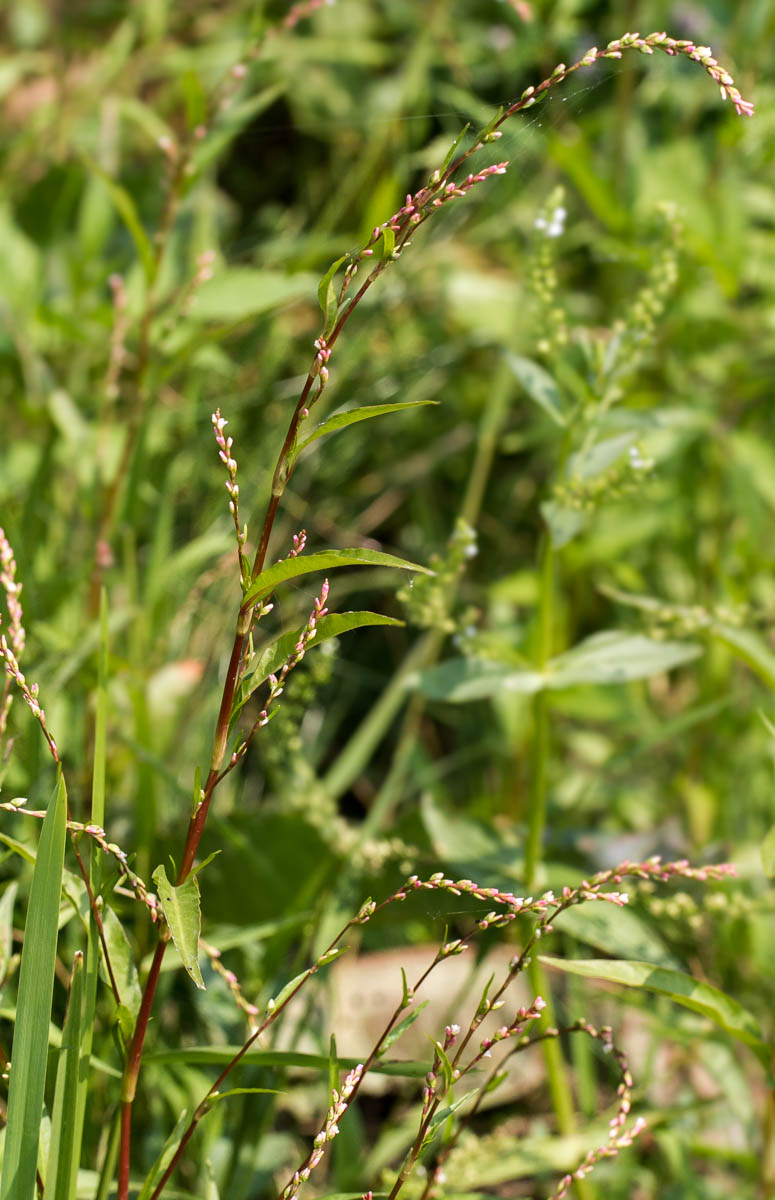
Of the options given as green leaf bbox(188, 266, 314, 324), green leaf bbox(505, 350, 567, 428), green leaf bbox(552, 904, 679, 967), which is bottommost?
green leaf bbox(552, 904, 679, 967)

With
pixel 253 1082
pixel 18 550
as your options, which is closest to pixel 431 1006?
pixel 253 1082

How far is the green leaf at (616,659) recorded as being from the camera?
4.97 ft

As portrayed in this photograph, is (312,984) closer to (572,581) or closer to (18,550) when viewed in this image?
(18,550)

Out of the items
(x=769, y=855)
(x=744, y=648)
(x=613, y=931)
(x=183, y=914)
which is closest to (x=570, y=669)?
(x=744, y=648)

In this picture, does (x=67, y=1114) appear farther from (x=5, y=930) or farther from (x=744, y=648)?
(x=744, y=648)

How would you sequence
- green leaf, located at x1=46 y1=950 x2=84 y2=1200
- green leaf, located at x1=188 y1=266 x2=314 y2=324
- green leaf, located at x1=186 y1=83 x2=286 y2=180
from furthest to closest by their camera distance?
green leaf, located at x1=188 y1=266 x2=314 y2=324 < green leaf, located at x1=186 y1=83 x2=286 y2=180 < green leaf, located at x1=46 y1=950 x2=84 y2=1200

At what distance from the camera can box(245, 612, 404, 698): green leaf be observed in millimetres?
915

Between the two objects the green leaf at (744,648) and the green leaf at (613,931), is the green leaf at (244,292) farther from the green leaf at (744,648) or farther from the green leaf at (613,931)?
the green leaf at (613,931)

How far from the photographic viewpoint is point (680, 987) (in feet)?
3.82

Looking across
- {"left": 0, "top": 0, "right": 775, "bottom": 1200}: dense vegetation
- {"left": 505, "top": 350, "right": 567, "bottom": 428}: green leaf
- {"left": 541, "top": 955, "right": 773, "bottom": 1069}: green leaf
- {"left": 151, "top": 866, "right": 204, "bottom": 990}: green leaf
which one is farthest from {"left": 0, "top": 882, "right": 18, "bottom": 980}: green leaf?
{"left": 505, "top": 350, "right": 567, "bottom": 428}: green leaf

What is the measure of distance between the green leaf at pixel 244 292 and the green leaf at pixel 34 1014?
46.3 inches

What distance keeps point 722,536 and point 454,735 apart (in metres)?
0.72

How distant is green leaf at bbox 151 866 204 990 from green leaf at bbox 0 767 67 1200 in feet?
0.34

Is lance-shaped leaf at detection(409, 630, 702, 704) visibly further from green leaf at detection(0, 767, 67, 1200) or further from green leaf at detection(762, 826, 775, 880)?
green leaf at detection(0, 767, 67, 1200)
